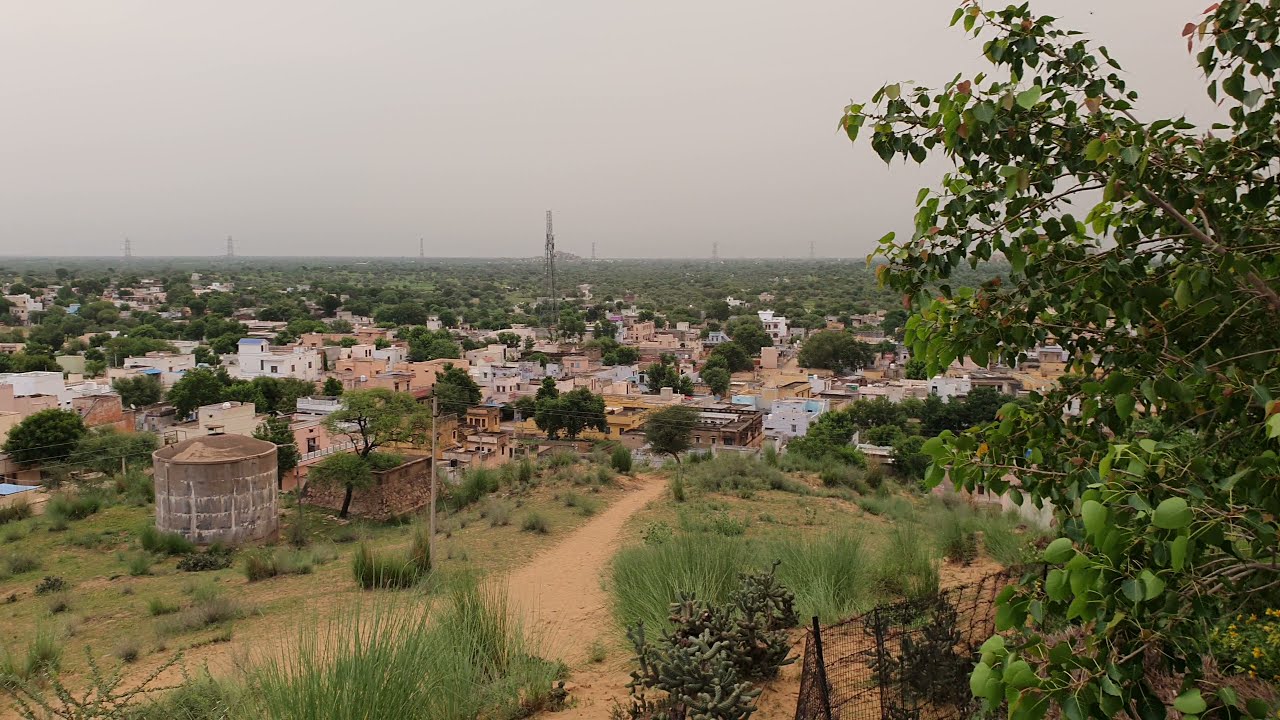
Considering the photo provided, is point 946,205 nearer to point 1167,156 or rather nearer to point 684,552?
point 1167,156

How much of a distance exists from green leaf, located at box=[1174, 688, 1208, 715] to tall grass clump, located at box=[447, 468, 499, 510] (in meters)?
14.9

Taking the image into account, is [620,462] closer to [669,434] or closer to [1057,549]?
[669,434]

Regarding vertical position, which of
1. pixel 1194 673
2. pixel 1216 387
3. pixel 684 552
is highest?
pixel 1216 387

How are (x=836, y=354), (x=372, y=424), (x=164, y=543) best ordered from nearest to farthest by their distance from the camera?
(x=164, y=543), (x=372, y=424), (x=836, y=354)

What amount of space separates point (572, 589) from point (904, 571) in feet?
12.1

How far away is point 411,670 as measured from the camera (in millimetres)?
3258

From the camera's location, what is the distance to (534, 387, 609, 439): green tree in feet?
98.3

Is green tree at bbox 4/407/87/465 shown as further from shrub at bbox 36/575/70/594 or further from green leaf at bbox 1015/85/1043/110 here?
green leaf at bbox 1015/85/1043/110

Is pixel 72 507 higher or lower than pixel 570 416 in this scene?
higher

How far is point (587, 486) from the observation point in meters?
15.8

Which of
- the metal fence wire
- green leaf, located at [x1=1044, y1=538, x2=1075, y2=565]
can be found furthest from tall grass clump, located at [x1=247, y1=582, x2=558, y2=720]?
green leaf, located at [x1=1044, y1=538, x2=1075, y2=565]

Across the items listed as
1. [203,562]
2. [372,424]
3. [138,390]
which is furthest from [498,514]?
[138,390]

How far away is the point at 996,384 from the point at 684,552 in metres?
32.9

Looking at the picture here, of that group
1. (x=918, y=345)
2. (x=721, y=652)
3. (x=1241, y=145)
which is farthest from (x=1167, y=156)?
(x=721, y=652)
